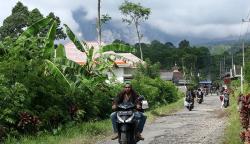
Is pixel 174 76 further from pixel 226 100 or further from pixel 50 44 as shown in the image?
pixel 50 44

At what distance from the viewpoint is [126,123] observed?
11758 millimetres

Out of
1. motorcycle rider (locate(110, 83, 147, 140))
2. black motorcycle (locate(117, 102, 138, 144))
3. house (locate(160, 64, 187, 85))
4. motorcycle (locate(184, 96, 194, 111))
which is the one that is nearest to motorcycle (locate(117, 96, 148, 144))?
black motorcycle (locate(117, 102, 138, 144))

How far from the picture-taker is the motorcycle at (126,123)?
1177 centimetres

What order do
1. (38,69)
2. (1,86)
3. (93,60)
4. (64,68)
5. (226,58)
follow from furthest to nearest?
(226,58), (93,60), (64,68), (38,69), (1,86)

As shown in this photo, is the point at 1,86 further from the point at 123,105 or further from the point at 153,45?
the point at 153,45

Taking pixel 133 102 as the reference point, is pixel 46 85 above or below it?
above

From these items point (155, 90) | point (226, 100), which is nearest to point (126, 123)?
point (155, 90)

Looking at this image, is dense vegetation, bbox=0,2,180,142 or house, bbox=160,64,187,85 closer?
dense vegetation, bbox=0,2,180,142

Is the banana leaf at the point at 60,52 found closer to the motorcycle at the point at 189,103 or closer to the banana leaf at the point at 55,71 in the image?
the banana leaf at the point at 55,71

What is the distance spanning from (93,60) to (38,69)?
5.18m

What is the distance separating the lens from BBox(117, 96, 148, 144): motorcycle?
38.6ft

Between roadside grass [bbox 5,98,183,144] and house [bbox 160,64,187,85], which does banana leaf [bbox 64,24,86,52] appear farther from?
house [bbox 160,64,187,85]

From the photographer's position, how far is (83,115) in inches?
742

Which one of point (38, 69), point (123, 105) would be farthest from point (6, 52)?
point (123, 105)
